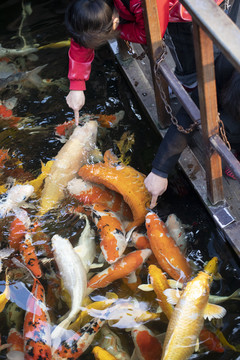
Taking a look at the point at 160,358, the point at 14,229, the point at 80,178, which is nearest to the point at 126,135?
the point at 80,178

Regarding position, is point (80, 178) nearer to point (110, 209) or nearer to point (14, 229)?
point (110, 209)

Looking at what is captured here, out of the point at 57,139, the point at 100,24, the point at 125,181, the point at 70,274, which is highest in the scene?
the point at 100,24

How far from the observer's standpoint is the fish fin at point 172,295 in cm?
272

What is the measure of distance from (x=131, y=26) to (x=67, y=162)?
134cm

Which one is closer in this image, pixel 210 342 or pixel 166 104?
pixel 210 342

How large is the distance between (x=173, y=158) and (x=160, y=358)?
139cm

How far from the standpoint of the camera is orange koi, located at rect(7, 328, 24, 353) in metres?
2.71

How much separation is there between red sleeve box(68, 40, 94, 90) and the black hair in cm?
38

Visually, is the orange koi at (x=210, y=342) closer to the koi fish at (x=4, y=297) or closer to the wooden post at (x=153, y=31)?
the koi fish at (x=4, y=297)

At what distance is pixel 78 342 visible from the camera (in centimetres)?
269

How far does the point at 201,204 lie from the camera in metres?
3.34

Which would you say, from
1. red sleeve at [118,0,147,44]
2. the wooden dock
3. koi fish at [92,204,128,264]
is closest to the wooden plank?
red sleeve at [118,0,147,44]

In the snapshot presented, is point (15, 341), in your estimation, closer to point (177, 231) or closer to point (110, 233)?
point (110, 233)

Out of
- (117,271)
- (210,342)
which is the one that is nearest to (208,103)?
(117,271)
